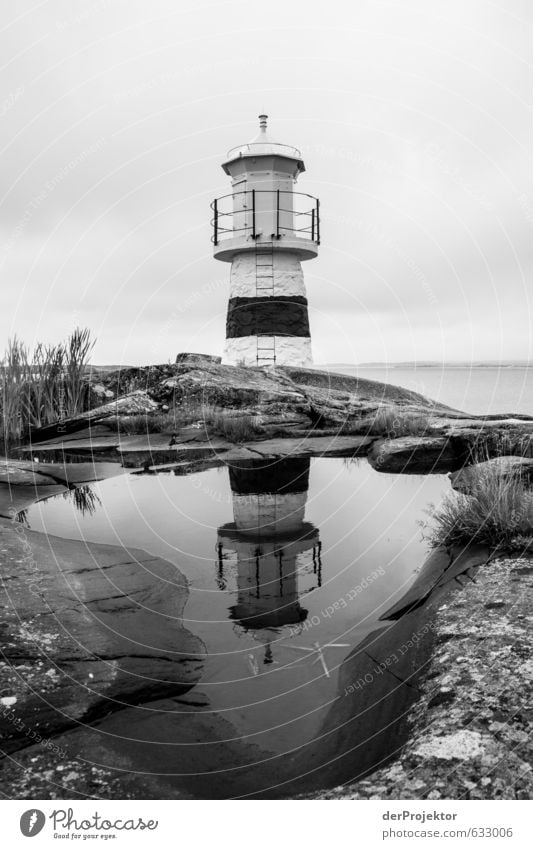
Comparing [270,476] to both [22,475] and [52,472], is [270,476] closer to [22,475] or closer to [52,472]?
[52,472]

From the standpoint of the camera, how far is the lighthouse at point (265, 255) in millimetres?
21188

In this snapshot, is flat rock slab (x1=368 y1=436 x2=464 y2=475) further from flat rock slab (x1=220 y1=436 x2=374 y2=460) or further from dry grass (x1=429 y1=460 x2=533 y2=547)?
dry grass (x1=429 y1=460 x2=533 y2=547)

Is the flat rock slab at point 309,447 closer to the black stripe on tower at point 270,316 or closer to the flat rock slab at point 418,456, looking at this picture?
the flat rock slab at point 418,456

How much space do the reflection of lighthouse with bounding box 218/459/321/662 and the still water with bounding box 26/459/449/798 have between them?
17mm

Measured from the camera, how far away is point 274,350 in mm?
22328

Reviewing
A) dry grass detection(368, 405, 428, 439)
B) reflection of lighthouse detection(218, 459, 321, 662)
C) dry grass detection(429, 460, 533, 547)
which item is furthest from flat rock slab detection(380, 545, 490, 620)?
dry grass detection(368, 405, 428, 439)

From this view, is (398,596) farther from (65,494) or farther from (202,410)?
(202,410)

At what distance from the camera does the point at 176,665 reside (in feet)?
12.9

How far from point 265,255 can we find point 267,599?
18070 mm

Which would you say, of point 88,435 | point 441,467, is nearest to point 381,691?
point 441,467

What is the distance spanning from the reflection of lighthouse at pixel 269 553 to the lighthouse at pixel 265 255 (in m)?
13.7

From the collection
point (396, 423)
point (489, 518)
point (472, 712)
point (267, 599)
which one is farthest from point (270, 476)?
point (472, 712)

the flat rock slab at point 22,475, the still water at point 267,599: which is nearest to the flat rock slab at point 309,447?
the still water at point 267,599
